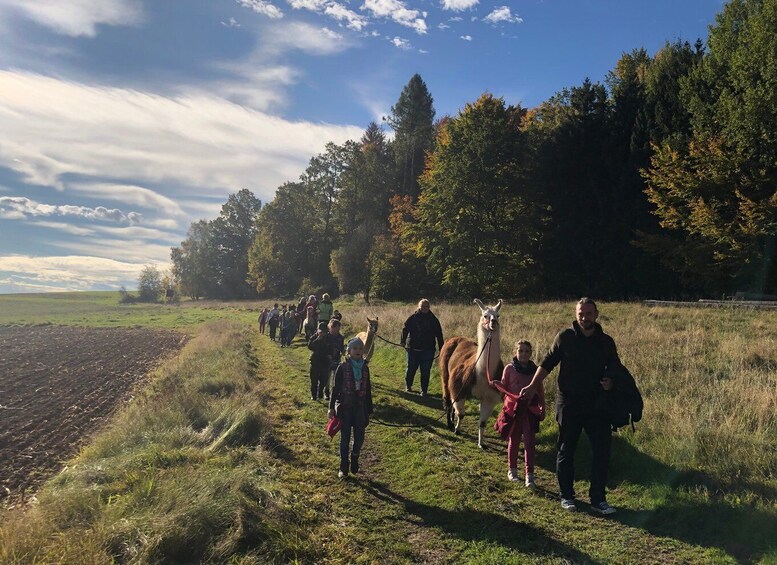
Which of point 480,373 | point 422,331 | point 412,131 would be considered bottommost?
point 480,373

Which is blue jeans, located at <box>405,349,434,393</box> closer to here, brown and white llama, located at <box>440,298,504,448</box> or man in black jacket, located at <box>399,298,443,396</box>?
man in black jacket, located at <box>399,298,443,396</box>

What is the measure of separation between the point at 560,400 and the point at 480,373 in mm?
2234

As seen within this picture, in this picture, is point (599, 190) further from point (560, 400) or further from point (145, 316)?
point (145, 316)

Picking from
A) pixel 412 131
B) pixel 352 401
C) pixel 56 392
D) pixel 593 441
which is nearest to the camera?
pixel 593 441

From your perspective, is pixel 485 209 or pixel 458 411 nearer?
pixel 458 411

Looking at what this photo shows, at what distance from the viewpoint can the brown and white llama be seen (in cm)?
719

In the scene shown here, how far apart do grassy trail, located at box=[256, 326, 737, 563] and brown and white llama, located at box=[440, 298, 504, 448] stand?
1.50 feet

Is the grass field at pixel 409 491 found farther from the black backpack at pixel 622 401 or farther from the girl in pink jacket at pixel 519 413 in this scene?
the black backpack at pixel 622 401

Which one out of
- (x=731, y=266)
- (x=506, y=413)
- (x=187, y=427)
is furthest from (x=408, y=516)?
(x=731, y=266)

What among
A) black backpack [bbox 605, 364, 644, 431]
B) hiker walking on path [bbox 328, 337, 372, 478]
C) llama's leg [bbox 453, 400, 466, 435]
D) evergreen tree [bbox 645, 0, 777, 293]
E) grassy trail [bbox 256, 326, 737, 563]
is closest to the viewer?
grassy trail [bbox 256, 326, 737, 563]

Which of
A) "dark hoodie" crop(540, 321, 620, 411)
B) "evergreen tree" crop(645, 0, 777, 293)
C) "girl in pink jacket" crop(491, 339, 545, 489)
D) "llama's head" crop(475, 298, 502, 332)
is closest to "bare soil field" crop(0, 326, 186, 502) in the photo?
"girl in pink jacket" crop(491, 339, 545, 489)

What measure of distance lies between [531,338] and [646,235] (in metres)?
17.9

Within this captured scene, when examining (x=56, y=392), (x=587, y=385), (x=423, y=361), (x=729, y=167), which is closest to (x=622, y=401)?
(x=587, y=385)

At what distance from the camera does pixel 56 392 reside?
13930 mm
